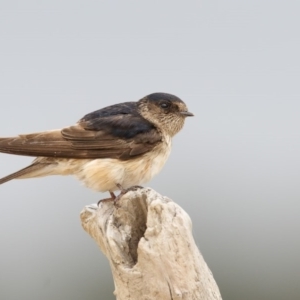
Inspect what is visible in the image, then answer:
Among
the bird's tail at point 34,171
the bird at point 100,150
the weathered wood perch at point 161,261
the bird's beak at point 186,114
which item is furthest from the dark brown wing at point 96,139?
the weathered wood perch at point 161,261

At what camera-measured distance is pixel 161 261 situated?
399 cm

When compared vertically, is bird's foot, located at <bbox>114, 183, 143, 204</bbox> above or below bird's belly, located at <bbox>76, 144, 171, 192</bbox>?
below

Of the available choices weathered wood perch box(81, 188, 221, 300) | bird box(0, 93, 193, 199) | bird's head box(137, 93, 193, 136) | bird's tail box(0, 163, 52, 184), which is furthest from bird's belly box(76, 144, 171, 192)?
weathered wood perch box(81, 188, 221, 300)

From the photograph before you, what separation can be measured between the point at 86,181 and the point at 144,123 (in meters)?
0.61

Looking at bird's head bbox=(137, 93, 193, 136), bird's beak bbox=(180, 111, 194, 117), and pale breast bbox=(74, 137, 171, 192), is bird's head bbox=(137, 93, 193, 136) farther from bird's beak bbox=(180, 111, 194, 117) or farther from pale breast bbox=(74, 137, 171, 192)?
pale breast bbox=(74, 137, 171, 192)

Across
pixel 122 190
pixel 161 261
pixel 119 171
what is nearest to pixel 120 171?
pixel 119 171

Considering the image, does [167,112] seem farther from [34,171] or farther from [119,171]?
[34,171]

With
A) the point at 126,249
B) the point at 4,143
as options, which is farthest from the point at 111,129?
the point at 126,249

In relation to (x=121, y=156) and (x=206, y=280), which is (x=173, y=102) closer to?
(x=121, y=156)

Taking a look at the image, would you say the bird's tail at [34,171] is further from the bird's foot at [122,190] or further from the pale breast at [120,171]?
the bird's foot at [122,190]

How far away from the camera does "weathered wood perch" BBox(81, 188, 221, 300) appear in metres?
4.00

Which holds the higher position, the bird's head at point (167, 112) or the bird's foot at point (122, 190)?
the bird's head at point (167, 112)

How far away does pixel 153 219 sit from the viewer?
4.05 metres

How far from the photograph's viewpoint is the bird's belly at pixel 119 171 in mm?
4918
